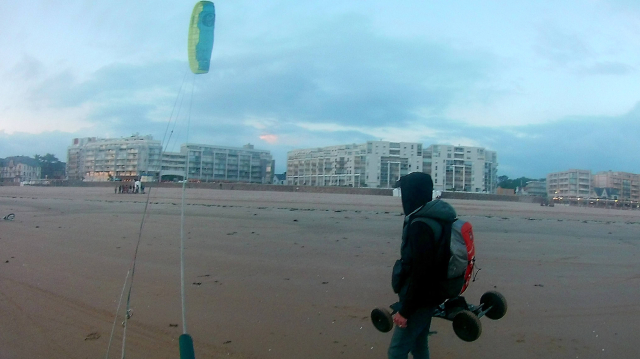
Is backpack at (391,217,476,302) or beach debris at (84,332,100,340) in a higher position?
backpack at (391,217,476,302)

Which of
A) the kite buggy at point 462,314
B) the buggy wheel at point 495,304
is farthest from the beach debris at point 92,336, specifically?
the buggy wheel at point 495,304

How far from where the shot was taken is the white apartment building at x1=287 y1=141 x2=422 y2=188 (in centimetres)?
2292

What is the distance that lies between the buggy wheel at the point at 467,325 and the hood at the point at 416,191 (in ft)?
2.04

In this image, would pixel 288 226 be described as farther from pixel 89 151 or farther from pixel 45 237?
pixel 89 151

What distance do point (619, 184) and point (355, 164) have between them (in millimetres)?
34182

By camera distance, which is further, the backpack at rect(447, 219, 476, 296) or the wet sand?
the wet sand

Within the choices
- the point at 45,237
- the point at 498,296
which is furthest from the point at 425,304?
the point at 45,237

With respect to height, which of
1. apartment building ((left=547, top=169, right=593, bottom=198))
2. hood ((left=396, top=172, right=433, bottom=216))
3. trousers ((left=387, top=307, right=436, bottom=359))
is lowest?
trousers ((left=387, top=307, right=436, bottom=359))

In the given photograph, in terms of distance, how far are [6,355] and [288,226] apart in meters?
8.15

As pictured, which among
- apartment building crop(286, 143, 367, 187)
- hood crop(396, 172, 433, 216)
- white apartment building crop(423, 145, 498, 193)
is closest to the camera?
hood crop(396, 172, 433, 216)

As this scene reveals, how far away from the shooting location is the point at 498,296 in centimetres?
280

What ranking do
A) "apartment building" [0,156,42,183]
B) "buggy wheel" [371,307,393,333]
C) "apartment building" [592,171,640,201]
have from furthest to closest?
"apartment building" [0,156,42,183]
"apartment building" [592,171,640,201]
"buggy wheel" [371,307,393,333]

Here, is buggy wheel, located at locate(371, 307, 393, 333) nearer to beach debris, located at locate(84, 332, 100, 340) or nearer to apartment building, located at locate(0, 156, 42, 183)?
beach debris, located at locate(84, 332, 100, 340)

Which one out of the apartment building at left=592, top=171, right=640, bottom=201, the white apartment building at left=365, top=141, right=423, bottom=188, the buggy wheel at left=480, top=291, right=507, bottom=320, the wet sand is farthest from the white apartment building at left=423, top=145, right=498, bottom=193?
the apartment building at left=592, top=171, right=640, bottom=201
